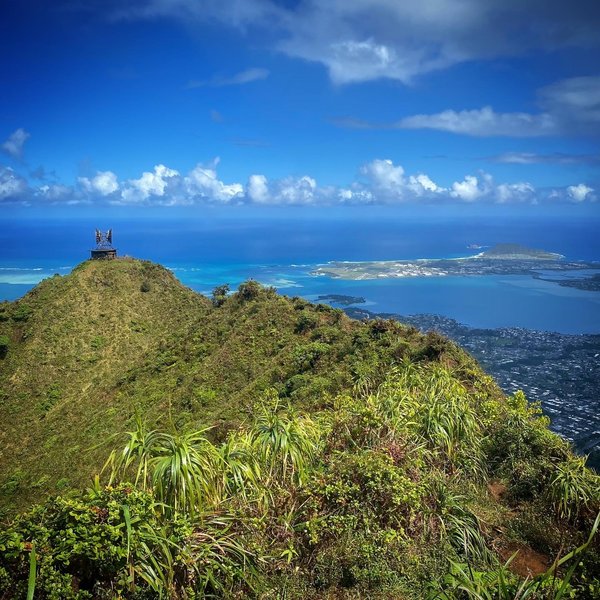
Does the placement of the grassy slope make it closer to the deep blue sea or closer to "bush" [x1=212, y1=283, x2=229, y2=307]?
"bush" [x1=212, y1=283, x2=229, y2=307]

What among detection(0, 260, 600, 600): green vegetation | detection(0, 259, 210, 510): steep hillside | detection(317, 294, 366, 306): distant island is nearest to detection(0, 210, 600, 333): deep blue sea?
detection(317, 294, 366, 306): distant island

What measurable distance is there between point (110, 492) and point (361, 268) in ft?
431

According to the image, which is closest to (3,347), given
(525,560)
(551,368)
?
(525,560)

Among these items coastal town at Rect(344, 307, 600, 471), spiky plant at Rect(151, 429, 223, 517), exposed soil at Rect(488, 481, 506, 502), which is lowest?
coastal town at Rect(344, 307, 600, 471)

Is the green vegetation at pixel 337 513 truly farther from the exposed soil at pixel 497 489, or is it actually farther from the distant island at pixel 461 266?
the distant island at pixel 461 266

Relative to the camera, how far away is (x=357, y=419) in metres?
7.98

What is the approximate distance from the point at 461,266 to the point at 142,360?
118524 mm

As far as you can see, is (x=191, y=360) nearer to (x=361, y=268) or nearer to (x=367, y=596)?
(x=367, y=596)

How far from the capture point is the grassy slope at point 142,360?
2016 centimetres

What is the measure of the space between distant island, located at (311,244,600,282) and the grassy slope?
8436cm

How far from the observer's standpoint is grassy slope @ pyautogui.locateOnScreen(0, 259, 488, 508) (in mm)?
20158

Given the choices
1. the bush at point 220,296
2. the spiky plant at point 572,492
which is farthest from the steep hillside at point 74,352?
the spiky plant at point 572,492

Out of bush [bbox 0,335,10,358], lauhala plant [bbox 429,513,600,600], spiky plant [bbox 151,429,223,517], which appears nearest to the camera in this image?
lauhala plant [bbox 429,513,600,600]

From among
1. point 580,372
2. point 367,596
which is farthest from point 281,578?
point 580,372
